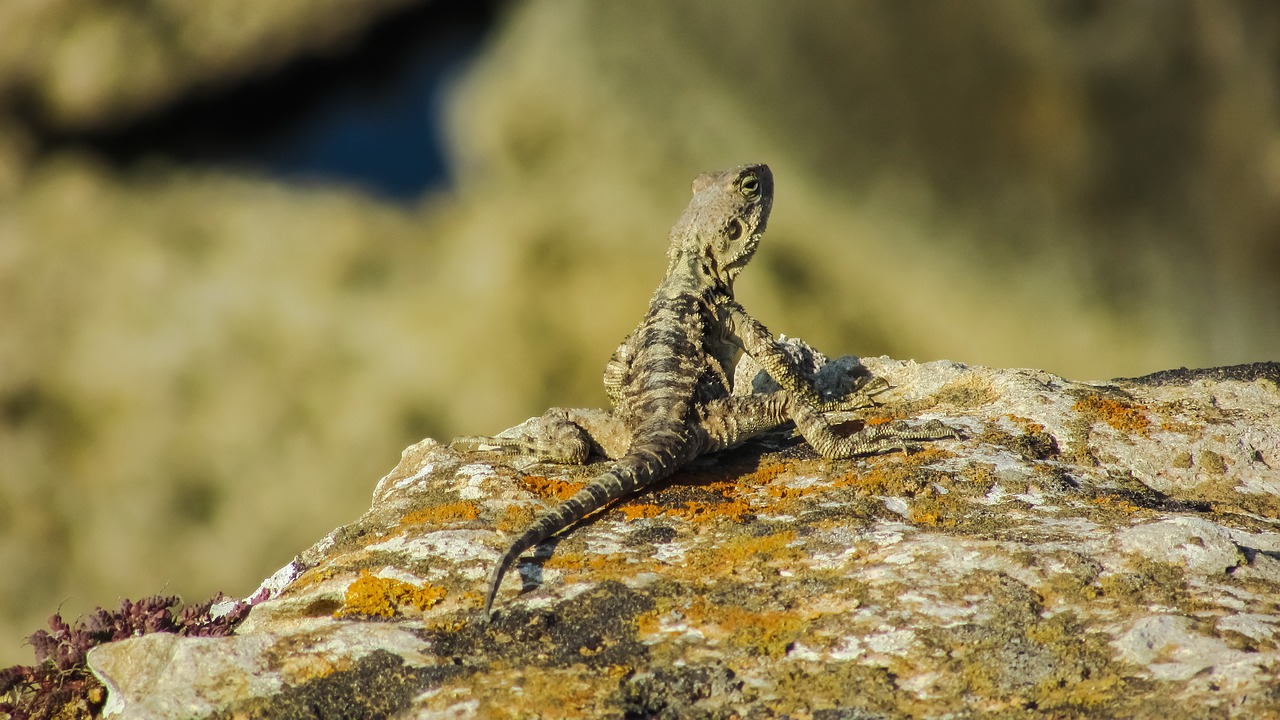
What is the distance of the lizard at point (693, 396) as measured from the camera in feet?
19.3

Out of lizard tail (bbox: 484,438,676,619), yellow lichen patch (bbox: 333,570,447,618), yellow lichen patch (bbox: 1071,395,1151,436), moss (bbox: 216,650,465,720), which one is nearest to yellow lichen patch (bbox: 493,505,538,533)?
lizard tail (bbox: 484,438,676,619)

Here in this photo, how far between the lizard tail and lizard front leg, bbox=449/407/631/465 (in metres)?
0.59

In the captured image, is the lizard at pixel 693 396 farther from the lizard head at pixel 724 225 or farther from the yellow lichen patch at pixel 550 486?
the yellow lichen patch at pixel 550 486

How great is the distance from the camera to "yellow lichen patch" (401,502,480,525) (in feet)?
17.9

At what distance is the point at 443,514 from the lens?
552 centimetres

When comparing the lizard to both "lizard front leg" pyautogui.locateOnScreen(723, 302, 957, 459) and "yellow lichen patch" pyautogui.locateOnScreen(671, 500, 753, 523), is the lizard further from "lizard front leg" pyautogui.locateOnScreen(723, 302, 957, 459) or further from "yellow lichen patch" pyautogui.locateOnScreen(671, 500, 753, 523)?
"yellow lichen patch" pyautogui.locateOnScreen(671, 500, 753, 523)

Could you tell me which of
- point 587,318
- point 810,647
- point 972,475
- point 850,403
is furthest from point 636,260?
point 810,647

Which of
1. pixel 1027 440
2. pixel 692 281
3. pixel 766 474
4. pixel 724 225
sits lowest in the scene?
pixel 766 474

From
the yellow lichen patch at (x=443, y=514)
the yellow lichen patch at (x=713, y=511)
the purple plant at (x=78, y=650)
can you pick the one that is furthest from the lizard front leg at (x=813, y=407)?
the purple plant at (x=78, y=650)

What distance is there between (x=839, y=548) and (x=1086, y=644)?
3.91 ft

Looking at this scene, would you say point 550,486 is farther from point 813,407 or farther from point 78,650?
point 78,650

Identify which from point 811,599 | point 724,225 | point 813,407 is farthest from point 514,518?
point 724,225

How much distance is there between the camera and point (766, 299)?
19.3 metres

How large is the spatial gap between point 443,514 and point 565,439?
3.70 feet
